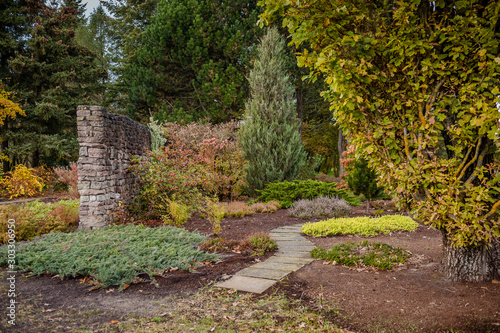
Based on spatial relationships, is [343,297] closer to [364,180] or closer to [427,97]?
[427,97]

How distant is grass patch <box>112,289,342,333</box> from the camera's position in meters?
2.57

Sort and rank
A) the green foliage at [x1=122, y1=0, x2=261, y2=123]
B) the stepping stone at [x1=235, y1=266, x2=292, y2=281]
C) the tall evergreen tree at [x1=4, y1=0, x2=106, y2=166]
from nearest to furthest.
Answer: the stepping stone at [x1=235, y1=266, x2=292, y2=281]
the tall evergreen tree at [x1=4, y1=0, x2=106, y2=166]
the green foliage at [x1=122, y1=0, x2=261, y2=123]

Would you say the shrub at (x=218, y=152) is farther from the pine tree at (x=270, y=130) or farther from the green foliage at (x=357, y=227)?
the green foliage at (x=357, y=227)

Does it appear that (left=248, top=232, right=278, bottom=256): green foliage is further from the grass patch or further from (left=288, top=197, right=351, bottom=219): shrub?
(left=288, top=197, right=351, bottom=219): shrub

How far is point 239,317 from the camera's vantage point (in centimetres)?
277

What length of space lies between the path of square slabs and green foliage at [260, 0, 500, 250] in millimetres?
Answer: 1735

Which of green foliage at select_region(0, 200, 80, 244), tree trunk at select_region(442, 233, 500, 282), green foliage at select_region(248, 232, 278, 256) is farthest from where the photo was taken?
green foliage at select_region(0, 200, 80, 244)

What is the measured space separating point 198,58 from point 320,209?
10.1m

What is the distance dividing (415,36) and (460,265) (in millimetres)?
2372

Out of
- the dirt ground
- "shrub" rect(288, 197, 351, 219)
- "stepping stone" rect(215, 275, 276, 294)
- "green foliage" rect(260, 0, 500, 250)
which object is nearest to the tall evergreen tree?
"shrub" rect(288, 197, 351, 219)

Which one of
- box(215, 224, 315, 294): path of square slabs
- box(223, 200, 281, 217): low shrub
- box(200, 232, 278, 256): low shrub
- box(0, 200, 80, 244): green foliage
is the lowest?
box(215, 224, 315, 294): path of square slabs

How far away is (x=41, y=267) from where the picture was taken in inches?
157

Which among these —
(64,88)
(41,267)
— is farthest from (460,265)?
(64,88)

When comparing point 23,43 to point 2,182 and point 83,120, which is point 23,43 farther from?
point 83,120
